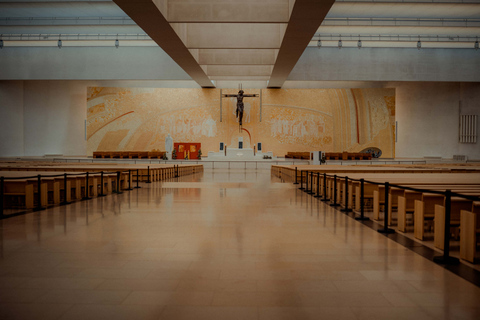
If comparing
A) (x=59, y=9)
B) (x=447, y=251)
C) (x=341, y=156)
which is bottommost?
(x=447, y=251)

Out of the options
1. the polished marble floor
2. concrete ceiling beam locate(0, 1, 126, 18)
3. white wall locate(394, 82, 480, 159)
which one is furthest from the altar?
the polished marble floor

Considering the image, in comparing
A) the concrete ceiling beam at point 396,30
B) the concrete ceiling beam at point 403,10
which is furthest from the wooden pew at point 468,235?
the concrete ceiling beam at point 396,30

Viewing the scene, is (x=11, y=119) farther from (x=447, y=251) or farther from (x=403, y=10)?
(x=447, y=251)

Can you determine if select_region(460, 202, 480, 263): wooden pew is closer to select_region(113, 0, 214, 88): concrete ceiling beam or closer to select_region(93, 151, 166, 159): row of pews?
select_region(113, 0, 214, 88): concrete ceiling beam

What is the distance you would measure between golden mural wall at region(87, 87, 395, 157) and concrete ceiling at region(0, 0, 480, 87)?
2.40 m

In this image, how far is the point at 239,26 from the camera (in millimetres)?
17297

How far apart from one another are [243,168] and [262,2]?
14063 mm

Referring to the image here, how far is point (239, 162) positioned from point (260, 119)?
7.04m

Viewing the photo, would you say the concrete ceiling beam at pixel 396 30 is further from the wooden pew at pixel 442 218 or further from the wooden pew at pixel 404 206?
the wooden pew at pixel 442 218

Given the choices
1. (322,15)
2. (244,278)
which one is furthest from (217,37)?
(244,278)

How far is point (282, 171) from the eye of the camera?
18.4m

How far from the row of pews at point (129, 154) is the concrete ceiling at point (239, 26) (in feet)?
21.7

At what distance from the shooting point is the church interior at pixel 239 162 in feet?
11.2

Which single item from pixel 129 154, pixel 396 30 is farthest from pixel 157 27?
pixel 396 30
